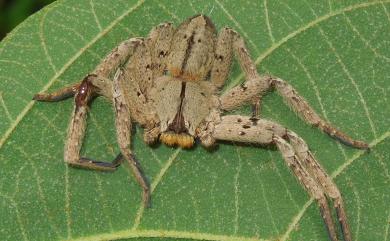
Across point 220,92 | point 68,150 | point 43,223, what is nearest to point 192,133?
point 220,92

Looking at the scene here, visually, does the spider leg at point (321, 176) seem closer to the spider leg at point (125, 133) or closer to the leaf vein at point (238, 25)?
the leaf vein at point (238, 25)

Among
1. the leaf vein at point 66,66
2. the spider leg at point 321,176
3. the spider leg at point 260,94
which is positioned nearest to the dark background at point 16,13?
the leaf vein at point 66,66

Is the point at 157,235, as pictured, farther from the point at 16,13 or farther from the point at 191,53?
the point at 16,13

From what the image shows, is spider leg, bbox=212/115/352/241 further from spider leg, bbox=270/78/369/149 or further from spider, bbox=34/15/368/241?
spider leg, bbox=270/78/369/149

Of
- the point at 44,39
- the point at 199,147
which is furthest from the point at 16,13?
the point at 199,147

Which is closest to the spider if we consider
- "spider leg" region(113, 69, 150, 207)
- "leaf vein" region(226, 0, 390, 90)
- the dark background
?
"spider leg" region(113, 69, 150, 207)

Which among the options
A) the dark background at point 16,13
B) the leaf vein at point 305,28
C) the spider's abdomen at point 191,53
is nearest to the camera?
the leaf vein at point 305,28

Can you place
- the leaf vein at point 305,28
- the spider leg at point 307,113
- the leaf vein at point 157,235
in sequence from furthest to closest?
the leaf vein at point 305,28, the spider leg at point 307,113, the leaf vein at point 157,235
